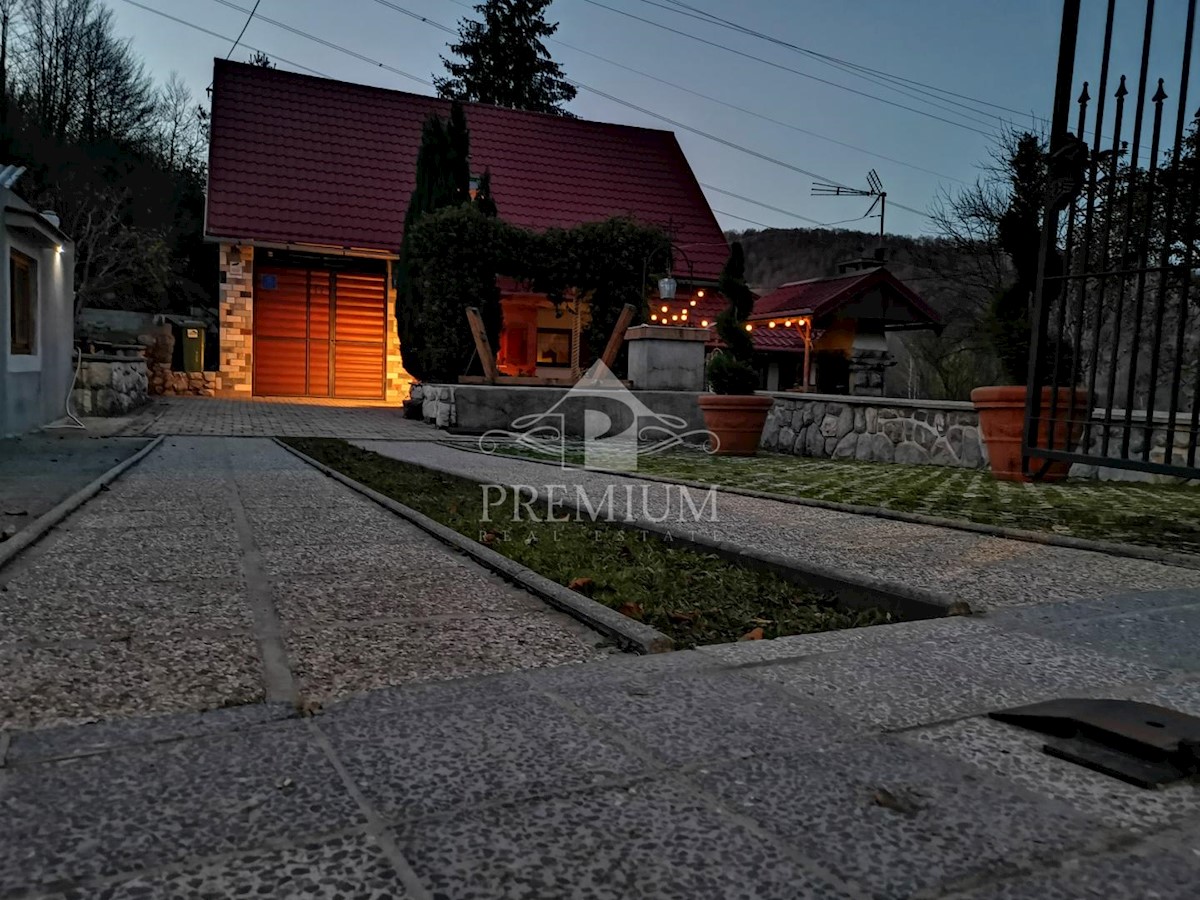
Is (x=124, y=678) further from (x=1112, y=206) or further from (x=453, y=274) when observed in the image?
(x=453, y=274)

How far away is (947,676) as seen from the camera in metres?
2.15

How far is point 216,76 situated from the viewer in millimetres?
18641

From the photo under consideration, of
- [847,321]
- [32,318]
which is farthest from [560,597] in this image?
[847,321]

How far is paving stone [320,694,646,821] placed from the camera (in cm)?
144

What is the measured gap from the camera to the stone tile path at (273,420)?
10.4 meters

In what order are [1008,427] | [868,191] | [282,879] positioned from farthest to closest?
1. [868,191]
2. [1008,427]
3. [282,879]

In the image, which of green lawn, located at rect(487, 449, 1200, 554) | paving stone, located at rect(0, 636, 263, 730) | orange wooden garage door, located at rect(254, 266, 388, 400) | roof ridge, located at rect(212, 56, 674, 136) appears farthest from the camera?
roof ridge, located at rect(212, 56, 674, 136)

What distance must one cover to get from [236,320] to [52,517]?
13252mm

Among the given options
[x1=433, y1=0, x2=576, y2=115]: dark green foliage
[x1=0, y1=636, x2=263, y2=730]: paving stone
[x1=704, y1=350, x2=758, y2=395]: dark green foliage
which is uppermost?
[x1=433, y1=0, x2=576, y2=115]: dark green foliage

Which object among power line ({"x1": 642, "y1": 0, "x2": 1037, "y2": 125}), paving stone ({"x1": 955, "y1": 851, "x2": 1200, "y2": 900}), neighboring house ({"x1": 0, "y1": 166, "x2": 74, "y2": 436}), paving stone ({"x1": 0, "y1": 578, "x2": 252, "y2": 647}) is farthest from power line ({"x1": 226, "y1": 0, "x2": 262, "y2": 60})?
paving stone ({"x1": 955, "y1": 851, "x2": 1200, "y2": 900})

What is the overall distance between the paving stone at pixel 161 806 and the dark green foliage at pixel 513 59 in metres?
35.1

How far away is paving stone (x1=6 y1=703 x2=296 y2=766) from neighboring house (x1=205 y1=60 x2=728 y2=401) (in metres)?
14.1

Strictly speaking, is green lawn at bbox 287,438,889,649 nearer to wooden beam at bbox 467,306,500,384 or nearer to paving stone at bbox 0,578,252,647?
paving stone at bbox 0,578,252,647

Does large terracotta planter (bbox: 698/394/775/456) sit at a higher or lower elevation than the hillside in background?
lower
